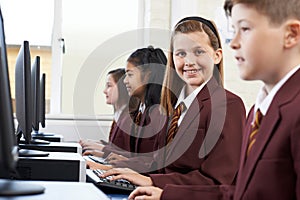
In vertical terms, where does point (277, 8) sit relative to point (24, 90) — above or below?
above

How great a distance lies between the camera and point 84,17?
15.0 ft

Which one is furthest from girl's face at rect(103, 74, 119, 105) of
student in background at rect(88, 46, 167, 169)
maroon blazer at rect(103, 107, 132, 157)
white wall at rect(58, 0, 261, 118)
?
student in background at rect(88, 46, 167, 169)

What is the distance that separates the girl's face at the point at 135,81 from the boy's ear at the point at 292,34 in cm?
202

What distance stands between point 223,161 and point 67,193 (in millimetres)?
581

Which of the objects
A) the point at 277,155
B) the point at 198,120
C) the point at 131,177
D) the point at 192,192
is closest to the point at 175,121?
the point at 198,120

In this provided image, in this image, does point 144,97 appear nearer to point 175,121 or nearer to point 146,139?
point 146,139

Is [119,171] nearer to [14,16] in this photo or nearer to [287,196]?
[287,196]

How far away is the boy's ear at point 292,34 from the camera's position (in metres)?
1.16

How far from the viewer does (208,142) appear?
1767 mm

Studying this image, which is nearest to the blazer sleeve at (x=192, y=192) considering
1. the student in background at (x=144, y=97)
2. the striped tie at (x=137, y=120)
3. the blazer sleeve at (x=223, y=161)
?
the blazer sleeve at (x=223, y=161)

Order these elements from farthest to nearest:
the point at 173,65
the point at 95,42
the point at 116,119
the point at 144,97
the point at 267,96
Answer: the point at 95,42, the point at 116,119, the point at 144,97, the point at 173,65, the point at 267,96

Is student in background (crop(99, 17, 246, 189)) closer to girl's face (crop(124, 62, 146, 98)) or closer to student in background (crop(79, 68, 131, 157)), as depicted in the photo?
girl's face (crop(124, 62, 146, 98))

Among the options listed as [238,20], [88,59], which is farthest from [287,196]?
[88,59]

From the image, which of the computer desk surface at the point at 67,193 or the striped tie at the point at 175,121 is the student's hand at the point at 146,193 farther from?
the striped tie at the point at 175,121
